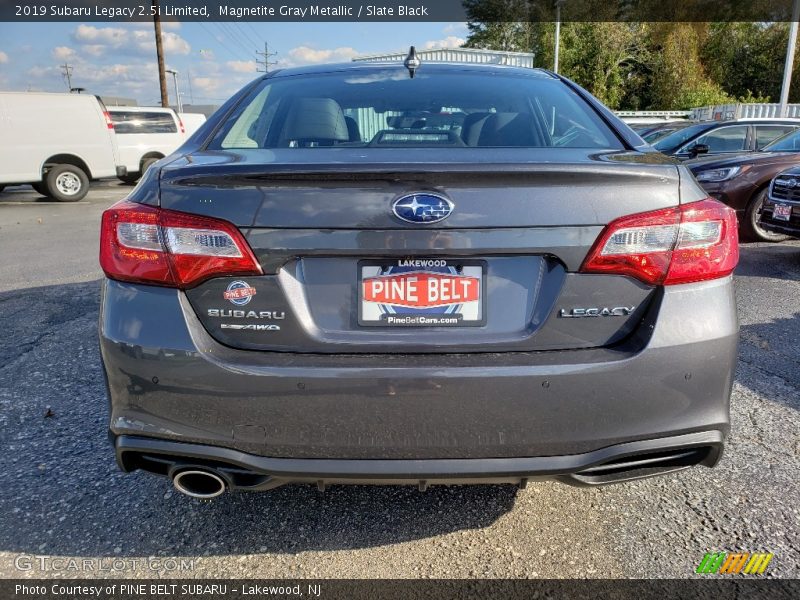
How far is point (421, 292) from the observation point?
1.65 metres

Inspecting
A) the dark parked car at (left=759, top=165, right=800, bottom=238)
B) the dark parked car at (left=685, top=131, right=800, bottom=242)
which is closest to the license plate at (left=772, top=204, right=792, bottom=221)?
the dark parked car at (left=759, top=165, right=800, bottom=238)

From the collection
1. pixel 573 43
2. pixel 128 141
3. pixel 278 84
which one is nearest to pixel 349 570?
pixel 278 84

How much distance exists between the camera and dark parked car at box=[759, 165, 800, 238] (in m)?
5.90

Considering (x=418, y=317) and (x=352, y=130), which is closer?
(x=418, y=317)

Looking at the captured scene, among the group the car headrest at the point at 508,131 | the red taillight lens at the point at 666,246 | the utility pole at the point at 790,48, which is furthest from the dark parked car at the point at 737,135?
the utility pole at the point at 790,48

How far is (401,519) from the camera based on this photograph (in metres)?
2.23

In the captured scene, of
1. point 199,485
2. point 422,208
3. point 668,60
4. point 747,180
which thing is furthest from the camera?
point 668,60

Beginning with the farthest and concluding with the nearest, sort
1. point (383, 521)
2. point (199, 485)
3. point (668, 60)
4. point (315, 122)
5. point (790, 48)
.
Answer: point (668, 60) → point (790, 48) → point (315, 122) → point (383, 521) → point (199, 485)

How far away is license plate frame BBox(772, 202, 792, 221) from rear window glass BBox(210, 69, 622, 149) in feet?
14.9

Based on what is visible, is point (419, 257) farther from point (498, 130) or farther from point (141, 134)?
point (141, 134)

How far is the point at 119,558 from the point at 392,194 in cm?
154

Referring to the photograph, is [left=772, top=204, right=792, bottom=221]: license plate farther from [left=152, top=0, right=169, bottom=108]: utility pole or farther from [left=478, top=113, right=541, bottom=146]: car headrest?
[left=152, top=0, right=169, bottom=108]: utility pole

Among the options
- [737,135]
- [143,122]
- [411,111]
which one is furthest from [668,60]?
[411,111]

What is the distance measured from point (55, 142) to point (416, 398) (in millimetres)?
14685
